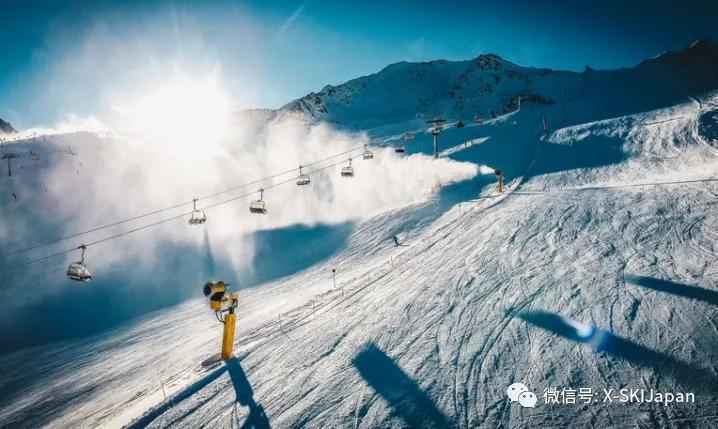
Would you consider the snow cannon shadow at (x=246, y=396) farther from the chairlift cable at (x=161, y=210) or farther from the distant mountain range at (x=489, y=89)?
the distant mountain range at (x=489, y=89)

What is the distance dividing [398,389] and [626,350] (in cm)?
476

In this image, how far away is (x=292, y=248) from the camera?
29969 mm

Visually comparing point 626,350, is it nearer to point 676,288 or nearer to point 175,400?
point 676,288

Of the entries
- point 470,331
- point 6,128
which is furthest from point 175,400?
point 6,128

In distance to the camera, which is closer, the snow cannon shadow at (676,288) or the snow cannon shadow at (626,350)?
the snow cannon shadow at (626,350)

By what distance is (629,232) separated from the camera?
12.2 metres

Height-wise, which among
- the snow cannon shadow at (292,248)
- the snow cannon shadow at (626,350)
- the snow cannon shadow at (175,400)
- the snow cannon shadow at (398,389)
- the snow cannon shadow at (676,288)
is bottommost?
the snow cannon shadow at (292,248)

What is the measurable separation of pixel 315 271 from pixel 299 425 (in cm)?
1513

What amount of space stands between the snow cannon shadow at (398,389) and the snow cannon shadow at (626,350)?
144 inches

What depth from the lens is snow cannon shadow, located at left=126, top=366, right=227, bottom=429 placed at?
805 cm

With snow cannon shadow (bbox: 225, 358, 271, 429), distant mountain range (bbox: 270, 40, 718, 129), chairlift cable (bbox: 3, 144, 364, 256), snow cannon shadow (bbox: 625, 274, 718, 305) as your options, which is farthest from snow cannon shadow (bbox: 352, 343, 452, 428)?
distant mountain range (bbox: 270, 40, 718, 129)

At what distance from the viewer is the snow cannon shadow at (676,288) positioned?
766cm

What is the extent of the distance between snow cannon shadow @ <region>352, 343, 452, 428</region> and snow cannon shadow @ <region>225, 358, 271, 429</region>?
239 centimetres

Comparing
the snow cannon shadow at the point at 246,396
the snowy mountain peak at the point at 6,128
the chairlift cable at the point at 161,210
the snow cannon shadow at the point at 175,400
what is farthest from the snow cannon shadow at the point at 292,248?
the snowy mountain peak at the point at 6,128
